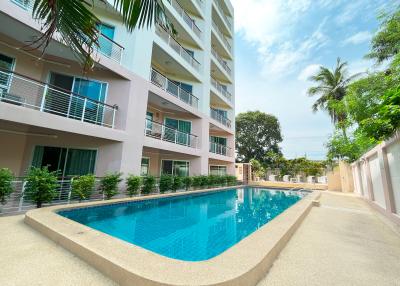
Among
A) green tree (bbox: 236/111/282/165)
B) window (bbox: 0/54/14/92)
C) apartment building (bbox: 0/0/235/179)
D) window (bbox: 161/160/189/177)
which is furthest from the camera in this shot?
green tree (bbox: 236/111/282/165)

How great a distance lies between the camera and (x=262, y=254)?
300 centimetres

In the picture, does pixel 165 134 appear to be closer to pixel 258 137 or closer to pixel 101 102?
pixel 101 102

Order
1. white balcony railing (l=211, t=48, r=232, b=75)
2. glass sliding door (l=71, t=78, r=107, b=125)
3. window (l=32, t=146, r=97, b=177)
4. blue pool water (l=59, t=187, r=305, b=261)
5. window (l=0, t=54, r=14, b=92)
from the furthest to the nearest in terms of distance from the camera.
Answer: white balcony railing (l=211, t=48, r=232, b=75), glass sliding door (l=71, t=78, r=107, b=125), window (l=32, t=146, r=97, b=177), window (l=0, t=54, r=14, b=92), blue pool water (l=59, t=187, r=305, b=261)

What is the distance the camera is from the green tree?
3312cm

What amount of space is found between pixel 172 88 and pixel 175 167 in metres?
5.85

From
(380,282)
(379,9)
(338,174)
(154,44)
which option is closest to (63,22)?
(380,282)

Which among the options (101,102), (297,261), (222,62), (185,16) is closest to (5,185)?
(101,102)

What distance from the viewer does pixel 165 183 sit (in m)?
11.4

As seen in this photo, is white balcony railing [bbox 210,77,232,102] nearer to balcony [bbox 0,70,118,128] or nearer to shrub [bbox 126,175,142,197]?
balcony [bbox 0,70,118,128]

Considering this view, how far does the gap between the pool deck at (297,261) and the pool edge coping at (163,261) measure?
0.43 feet

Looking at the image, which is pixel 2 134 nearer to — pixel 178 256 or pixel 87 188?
pixel 87 188

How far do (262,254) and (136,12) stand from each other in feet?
12.2

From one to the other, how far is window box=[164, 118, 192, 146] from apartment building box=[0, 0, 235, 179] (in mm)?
69

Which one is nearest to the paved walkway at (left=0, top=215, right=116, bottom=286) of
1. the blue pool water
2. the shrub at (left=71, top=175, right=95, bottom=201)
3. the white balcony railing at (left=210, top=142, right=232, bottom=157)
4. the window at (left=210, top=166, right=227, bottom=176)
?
the blue pool water
